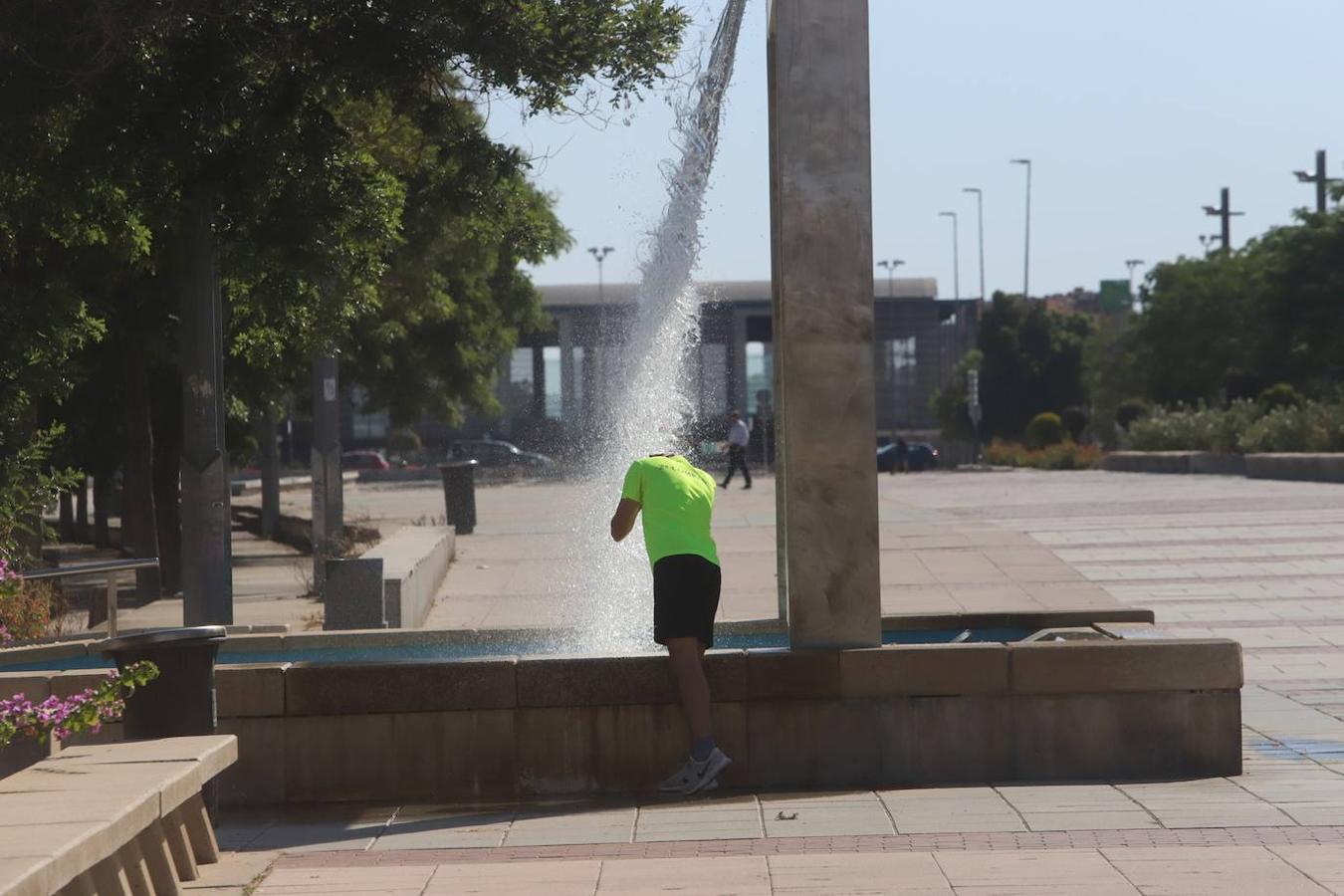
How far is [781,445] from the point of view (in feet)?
31.6

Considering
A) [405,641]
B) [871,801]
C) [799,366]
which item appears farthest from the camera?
[405,641]

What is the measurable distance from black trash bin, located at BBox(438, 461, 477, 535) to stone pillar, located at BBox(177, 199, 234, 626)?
1413 cm

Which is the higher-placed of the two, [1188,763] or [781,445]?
[781,445]

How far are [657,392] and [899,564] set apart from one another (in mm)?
6175

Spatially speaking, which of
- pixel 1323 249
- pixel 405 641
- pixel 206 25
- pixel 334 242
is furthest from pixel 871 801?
pixel 1323 249

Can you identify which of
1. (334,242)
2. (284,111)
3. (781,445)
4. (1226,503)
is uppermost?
(284,111)

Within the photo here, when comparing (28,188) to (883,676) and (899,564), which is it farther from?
(899,564)

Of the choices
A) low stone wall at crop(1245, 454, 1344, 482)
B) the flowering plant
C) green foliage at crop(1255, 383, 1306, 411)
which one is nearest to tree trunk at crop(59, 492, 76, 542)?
low stone wall at crop(1245, 454, 1344, 482)

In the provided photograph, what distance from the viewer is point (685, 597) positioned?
327 inches

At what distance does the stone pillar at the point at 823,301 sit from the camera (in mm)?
8711

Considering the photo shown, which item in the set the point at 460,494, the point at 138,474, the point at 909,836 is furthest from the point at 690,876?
the point at 460,494

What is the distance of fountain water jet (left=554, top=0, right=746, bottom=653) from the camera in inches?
466

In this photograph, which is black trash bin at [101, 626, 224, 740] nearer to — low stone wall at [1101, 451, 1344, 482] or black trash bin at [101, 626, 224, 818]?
black trash bin at [101, 626, 224, 818]

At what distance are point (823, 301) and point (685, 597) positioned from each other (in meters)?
1.52
